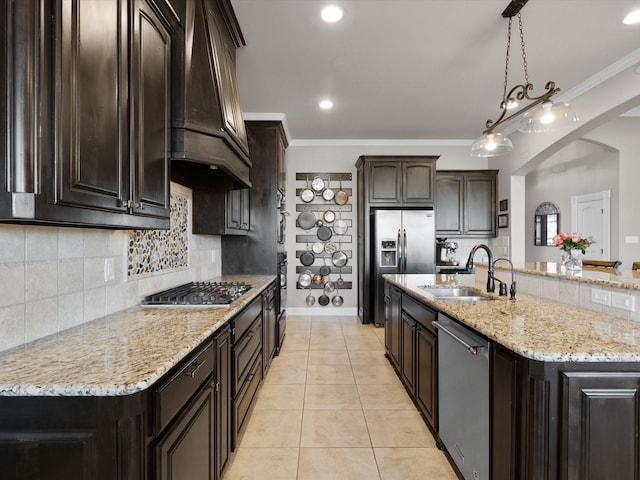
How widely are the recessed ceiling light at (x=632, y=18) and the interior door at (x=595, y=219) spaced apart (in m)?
4.01

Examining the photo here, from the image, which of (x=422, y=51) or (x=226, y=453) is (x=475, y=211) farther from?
(x=226, y=453)

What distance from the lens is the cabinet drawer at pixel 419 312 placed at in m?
2.13

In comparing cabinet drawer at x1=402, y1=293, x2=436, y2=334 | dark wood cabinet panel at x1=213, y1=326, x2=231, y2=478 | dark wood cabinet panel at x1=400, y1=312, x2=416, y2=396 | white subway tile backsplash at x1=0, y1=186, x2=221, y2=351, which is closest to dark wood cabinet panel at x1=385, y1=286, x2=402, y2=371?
dark wood cabinet panel at x1=400, y1=312, x2=416, y2=396

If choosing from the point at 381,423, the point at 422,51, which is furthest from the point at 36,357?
the point at 422,51

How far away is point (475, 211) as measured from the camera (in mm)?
5551

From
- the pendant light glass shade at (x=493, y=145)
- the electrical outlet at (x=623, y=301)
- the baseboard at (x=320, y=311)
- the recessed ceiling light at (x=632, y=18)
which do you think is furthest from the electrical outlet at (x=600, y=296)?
the baseboard at (x=320, y=311)

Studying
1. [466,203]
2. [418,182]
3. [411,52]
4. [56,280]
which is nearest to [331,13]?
[411,52]

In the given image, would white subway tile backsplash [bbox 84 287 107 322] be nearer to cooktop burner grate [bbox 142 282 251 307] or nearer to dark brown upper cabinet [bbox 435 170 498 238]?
cooktop burner grate [bbox 142 282 251 307]

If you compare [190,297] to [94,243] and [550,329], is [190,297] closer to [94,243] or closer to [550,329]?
[94,243]

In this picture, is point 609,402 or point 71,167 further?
point 609,402

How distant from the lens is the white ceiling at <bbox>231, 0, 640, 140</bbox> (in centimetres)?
248

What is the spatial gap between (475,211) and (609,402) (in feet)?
15.6

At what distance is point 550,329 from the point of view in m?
1.46

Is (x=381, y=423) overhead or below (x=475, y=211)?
below
